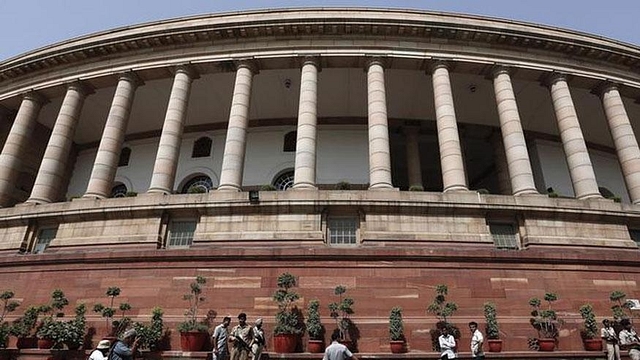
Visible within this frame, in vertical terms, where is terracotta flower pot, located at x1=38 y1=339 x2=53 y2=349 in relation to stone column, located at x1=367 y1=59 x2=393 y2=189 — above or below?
below

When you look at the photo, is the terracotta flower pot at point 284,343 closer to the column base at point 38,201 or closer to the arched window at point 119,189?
the column base at point 38,201

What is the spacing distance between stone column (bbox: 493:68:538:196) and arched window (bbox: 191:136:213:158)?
1967 centimetres

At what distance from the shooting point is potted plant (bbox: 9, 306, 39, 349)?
12.5 m

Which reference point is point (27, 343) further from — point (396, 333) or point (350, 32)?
point (350, 32)

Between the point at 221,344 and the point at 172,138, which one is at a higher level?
the point at 172,138

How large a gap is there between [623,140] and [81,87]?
3086 cm

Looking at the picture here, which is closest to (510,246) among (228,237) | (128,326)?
(228,237)

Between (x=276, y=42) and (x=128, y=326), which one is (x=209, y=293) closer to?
(x=128, y=326)

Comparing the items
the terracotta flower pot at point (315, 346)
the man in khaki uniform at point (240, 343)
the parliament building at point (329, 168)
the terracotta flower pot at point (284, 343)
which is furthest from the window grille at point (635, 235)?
the man in khaki uniform at point (240, 343)

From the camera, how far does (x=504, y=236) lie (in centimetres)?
1752

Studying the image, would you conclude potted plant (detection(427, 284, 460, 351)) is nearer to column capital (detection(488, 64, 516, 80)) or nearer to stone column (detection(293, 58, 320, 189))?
stone column (detection(293, 58, 320, 189))

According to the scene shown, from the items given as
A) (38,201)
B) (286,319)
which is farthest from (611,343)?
(38,201)

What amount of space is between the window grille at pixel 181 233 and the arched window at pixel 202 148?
42.7 feet

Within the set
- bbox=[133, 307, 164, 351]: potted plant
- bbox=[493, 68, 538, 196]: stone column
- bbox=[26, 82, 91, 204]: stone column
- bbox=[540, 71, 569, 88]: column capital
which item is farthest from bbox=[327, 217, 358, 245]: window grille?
bbox=[540, 71, 569, 88]: column capital
